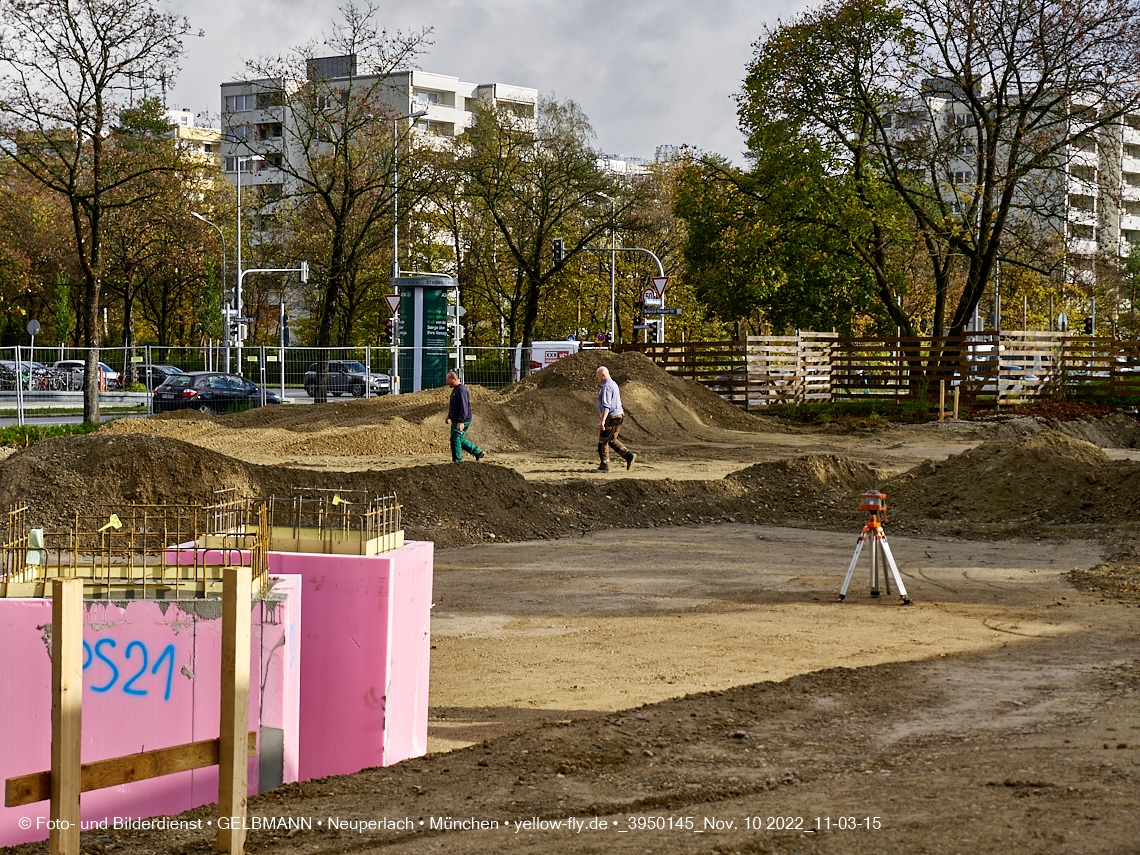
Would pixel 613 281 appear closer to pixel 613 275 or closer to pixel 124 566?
pixel 613 275

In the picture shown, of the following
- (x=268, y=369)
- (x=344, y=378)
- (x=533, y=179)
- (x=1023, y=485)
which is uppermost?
(x=533, y=179)

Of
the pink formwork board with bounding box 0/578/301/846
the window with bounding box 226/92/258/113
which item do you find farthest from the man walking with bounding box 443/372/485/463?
the window with bounding box 226/92/258/113

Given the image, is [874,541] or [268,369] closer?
[874,541]

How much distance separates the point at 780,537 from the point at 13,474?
9.67m

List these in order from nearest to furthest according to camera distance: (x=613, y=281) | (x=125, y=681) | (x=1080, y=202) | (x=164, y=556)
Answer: (x=125, y=681)
(x=164, y=556)
(x=1080, y=202)
(x=613, y=281)

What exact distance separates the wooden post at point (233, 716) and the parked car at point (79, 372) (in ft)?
92.8

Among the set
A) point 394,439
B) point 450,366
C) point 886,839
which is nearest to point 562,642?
point 886,839

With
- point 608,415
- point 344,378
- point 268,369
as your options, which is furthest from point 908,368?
point 268,369

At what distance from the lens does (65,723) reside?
4.63m

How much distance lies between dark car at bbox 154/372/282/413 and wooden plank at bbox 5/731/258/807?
27.7m

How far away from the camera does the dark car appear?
32.0 meters

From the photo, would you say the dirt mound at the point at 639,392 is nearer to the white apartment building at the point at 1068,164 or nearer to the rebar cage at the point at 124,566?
the white apartment building at the point at 1068,164

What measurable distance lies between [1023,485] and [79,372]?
93.0ft

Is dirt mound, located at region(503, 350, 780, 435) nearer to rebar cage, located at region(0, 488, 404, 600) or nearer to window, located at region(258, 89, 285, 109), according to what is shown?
window, located at region(258, 89, 285, 109)
